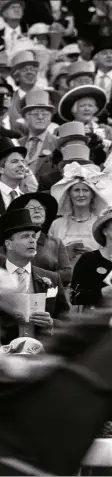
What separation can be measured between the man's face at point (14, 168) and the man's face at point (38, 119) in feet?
4.32

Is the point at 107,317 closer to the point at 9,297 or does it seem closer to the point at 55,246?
the point at 9,297

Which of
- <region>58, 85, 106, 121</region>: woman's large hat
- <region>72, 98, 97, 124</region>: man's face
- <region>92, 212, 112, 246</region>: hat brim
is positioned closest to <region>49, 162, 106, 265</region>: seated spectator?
<region>92, 212, 112, 246</region>: hat brim

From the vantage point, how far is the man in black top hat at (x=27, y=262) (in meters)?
6.46

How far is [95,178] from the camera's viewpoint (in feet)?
28.6

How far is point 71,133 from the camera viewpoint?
10023 mm

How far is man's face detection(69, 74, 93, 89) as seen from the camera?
12.2 m

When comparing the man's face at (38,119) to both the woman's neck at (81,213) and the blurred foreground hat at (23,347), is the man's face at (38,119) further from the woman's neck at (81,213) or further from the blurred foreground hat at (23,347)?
the blurred foreground hat at (23,347)

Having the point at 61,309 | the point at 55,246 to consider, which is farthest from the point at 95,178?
the point at 61,309

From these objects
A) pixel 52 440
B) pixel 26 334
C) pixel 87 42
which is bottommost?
pixel 87 42

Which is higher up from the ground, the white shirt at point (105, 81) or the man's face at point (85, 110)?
the man's face at point (85, 110)

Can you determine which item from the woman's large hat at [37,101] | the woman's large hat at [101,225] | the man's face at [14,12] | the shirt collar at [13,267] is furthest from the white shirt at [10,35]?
the shirt collar at [13,267]

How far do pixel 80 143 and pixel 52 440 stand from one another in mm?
8129

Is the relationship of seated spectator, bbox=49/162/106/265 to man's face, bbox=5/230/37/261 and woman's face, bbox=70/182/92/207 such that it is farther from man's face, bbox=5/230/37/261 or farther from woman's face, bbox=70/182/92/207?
man's face, bbox=5/230/37/261

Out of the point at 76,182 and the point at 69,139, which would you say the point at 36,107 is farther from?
the point at 76,182
